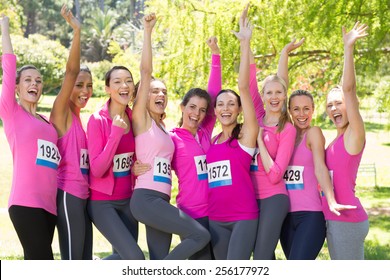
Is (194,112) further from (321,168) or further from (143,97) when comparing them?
(321,168)

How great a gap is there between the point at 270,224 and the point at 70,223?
1.36 metres

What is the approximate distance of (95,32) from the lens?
143ft

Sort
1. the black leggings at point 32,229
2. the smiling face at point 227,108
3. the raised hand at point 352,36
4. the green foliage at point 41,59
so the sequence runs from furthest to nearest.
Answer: the green foliage at point 41,59
the smiling face at point 227,108
the raised hand at point 352,36
the black leggings at point 32,229

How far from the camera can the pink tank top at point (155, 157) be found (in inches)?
177

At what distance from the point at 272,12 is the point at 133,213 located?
5294mm

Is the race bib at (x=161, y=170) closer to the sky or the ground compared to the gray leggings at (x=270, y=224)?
closer to the sky

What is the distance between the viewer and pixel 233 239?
4391 mm

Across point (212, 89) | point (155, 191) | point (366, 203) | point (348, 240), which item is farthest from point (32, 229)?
point (366, 203)

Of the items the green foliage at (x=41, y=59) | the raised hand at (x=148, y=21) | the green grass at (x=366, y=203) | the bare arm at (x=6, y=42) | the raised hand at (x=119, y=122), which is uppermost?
the green foliage at (x=41, y=59)

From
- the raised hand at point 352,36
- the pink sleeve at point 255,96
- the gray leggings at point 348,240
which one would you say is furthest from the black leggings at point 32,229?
the raised hand at point 352,36

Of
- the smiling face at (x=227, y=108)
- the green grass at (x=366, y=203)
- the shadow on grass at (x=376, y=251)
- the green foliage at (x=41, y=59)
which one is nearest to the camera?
the smiling face at (x=227, y=108)

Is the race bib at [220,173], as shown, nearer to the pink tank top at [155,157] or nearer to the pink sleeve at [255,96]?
the pink tank top at [155,157]

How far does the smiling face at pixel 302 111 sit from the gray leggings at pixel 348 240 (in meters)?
0.76

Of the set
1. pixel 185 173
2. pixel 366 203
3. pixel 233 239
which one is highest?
pixel 185 173
